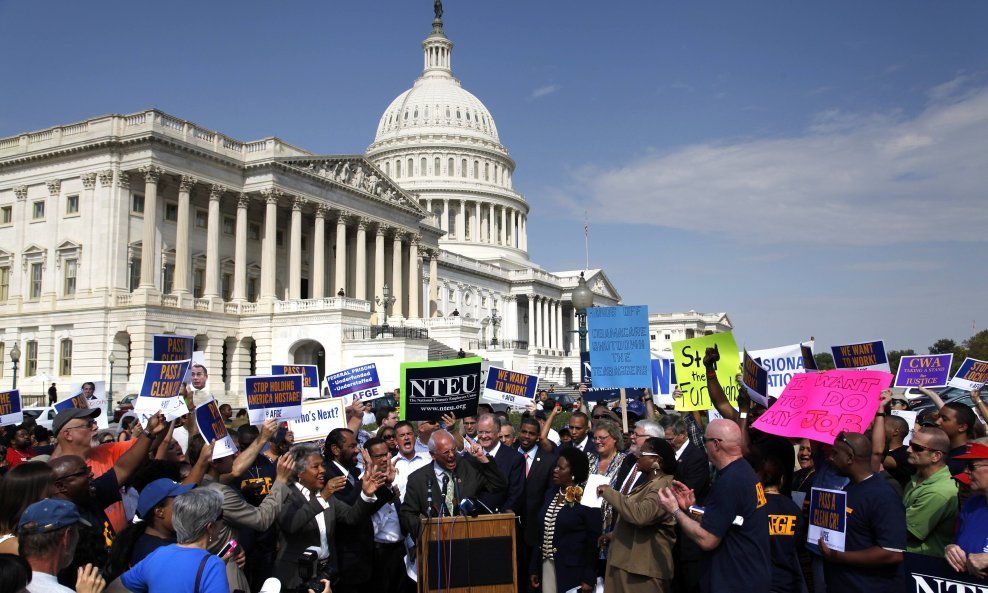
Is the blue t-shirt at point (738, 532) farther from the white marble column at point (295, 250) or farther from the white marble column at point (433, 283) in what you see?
the white marble column at point (433, 283)

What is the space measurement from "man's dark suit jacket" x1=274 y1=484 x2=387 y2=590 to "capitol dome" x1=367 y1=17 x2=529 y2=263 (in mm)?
95866

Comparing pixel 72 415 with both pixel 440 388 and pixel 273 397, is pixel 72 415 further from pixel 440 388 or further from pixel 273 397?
pixel 440 388

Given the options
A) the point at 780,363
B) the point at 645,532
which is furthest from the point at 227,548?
the point at 780,363

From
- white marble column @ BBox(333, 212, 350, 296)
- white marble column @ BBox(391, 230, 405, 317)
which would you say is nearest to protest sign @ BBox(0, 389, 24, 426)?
white marble column @ BBox(333, 212, 350, 296)

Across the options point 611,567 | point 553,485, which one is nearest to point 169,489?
point 611,567

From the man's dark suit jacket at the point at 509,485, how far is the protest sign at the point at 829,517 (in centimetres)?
328

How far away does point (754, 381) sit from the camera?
1021cm

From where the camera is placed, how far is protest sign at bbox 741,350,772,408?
10086 mm

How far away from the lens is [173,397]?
35.2ft

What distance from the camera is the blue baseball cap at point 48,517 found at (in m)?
4.57

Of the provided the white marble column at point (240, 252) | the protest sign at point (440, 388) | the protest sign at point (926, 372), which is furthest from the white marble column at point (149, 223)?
the protest sign at point (926, 372)

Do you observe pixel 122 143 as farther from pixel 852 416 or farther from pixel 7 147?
Result: pixel 852 416

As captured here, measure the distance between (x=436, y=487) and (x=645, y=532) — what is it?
83.7 inches

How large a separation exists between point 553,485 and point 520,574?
4.41 feet
